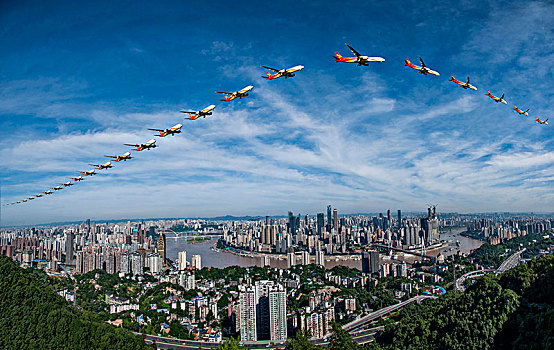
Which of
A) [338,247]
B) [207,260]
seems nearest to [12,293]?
[207,260]

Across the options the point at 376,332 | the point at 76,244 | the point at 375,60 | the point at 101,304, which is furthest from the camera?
the point at 76,244

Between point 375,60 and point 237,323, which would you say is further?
point 237,323

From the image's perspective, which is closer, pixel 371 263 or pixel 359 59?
pixel 359 59

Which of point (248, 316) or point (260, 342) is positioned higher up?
point (248, 316)

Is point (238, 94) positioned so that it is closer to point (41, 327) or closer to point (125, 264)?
point (41, 327)

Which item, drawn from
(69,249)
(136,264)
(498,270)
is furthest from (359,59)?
(69,249)

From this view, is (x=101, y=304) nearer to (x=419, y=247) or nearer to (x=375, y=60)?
(x=375, y=60)
